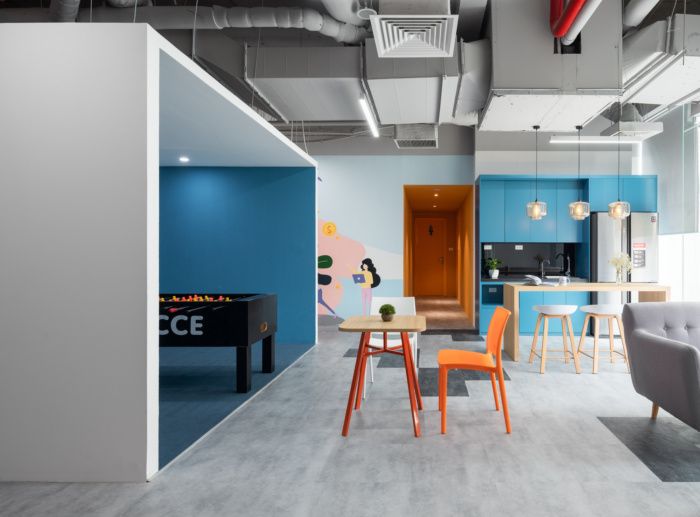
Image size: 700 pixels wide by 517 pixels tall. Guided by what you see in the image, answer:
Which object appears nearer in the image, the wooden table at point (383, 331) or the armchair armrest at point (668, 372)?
the armchair armrest at point (668, 372)

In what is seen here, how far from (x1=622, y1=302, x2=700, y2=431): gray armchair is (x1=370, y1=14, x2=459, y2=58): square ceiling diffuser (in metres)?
2.71

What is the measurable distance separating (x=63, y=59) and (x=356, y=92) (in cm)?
364

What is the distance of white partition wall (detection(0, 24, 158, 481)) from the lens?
267 cm

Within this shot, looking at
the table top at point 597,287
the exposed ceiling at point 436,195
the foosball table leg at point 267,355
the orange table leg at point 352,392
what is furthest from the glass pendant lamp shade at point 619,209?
the foosball table leg at point 267,355

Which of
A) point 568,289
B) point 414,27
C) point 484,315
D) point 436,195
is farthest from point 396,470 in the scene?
point 436,195

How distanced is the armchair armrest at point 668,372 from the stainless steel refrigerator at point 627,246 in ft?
13.5

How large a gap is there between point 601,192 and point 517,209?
134 centimetres

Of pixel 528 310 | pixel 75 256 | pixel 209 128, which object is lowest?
pixel 528 310

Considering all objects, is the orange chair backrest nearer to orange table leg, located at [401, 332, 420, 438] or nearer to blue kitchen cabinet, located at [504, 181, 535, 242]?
orange table leg, located at [401, 332, 420, 438]

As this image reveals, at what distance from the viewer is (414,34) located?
159 inches

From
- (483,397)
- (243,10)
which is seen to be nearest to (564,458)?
(483,397)

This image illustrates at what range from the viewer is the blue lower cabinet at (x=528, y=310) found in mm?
7523

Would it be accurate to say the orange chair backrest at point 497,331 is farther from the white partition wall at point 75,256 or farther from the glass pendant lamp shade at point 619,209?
the glass pendant lamp shade at point 619,209

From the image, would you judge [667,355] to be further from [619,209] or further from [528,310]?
[528,310]
